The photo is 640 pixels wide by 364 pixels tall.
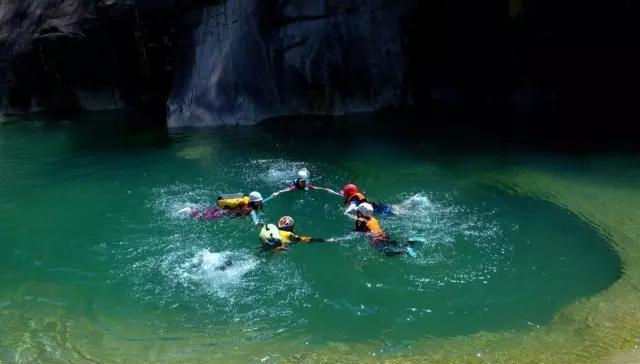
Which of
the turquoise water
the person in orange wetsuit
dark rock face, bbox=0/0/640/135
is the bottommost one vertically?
the turquoise water

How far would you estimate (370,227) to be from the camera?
38.4ft

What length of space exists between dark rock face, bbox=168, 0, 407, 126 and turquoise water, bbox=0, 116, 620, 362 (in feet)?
20.2

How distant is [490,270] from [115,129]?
17531 millimetres

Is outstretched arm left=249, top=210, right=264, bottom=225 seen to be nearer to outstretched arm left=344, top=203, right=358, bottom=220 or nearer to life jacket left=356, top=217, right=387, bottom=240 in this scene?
outstretched arm left=344, top=203, right=358, bottom=220

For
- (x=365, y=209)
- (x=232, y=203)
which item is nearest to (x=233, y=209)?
(x=232, y=203)

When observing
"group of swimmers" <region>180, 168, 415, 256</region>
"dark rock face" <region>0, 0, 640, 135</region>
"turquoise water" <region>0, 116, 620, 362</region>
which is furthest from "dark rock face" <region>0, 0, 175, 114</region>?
"group of swimmers" <region>180, 168, 415, 256</region>

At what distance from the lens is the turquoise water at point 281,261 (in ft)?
30.3

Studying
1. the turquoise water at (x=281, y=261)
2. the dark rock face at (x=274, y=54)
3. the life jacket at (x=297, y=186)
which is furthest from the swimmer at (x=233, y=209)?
the dark rock face at (x=274, y=54)

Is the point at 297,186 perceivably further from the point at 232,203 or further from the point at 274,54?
the point at 274,54

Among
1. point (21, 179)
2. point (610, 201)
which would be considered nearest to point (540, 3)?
point (610, 201)

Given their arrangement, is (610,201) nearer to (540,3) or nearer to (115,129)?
(540,3)

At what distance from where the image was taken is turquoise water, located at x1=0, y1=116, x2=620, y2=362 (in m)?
9.24

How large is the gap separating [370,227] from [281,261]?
6.39 ft

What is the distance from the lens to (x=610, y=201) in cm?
1329
